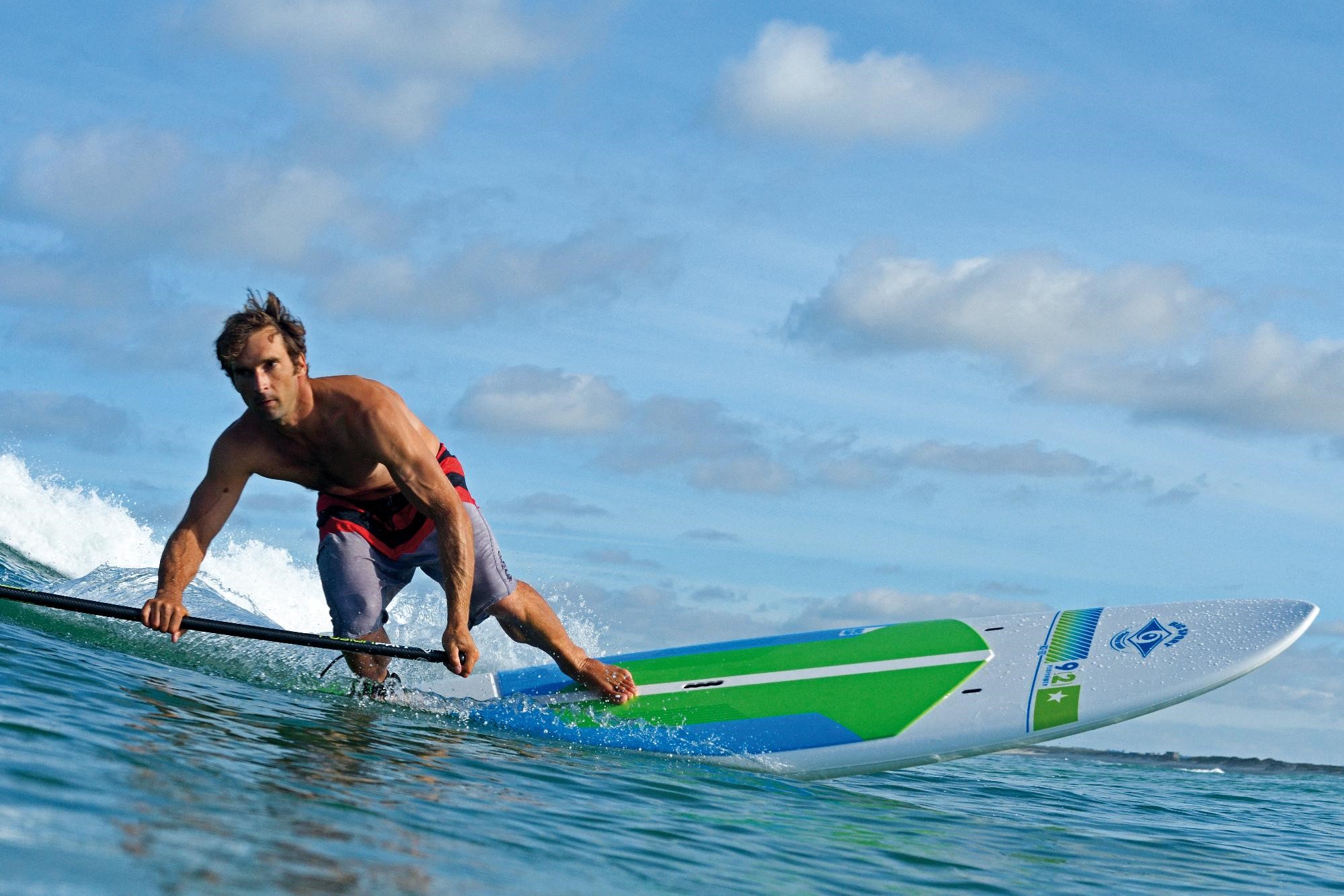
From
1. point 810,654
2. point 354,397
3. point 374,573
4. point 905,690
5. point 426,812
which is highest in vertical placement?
point 354,397

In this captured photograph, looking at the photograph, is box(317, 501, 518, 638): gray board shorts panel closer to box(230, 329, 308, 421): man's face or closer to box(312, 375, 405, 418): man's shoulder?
box(312, 375, 405, 418): man's shoulder

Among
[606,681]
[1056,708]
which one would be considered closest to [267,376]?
[606,681]

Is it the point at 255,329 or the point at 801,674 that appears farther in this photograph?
the point at 801,674

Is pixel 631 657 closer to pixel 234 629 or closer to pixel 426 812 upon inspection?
pixel 234 629

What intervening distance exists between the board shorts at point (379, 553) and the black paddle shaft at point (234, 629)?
0.66ft

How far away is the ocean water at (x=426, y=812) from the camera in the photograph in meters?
2.78

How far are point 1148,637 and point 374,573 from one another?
406cm

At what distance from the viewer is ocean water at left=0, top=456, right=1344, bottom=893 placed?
2775 mm

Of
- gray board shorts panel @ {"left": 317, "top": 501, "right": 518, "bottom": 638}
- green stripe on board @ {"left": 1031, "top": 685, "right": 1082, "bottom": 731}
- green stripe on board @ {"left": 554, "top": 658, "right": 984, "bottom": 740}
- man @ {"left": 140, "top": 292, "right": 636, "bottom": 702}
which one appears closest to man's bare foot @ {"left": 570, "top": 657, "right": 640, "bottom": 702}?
green stripe on board @ {"left": 554, "top": 658, "right": 984, "bottom": 740}

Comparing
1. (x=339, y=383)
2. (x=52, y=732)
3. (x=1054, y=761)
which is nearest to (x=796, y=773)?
(x=339, y=383)

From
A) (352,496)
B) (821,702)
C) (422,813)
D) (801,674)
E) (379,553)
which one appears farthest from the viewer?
(801,674)

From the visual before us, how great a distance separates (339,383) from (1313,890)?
456 centimetres

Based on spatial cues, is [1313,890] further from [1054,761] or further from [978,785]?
[1054,761]

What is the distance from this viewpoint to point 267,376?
4.62 metres
